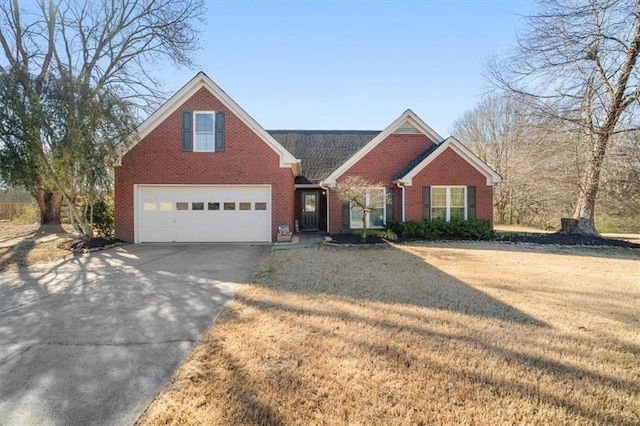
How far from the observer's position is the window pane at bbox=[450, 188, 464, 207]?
1455 cm

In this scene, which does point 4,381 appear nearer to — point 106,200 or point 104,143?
point 104,143

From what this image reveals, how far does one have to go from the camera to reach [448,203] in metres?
14.5

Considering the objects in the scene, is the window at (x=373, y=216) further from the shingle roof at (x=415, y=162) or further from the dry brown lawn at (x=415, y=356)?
the dry brown lawn at (x=415, y=356)

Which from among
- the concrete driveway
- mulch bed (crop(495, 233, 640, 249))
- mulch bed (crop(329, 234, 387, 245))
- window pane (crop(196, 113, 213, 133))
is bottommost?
the concrete driveway

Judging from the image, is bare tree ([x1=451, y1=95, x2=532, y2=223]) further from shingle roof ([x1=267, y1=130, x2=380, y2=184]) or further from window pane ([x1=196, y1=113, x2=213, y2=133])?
window pane ([x1=196, y1=113, x2=213, y2=133])

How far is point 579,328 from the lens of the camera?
4.44m

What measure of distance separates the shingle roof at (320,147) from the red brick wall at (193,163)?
382cm

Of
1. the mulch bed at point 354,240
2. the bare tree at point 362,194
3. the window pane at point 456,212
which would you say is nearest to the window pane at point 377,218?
the bare tree at point 362,194

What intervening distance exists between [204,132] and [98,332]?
10.2 metres

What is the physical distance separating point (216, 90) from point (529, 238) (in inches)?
578

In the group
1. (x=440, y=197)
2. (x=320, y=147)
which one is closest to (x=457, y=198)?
(x=440, y=197)

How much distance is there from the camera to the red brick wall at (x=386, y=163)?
49.5 feet

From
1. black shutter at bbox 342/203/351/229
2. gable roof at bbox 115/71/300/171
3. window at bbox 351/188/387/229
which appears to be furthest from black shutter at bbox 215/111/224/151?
window at bbox 351/188/387/229

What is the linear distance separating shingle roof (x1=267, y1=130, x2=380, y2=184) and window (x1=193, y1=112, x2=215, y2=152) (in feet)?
16.8
